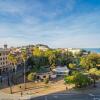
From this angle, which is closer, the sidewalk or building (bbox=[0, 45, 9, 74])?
the sidewalk

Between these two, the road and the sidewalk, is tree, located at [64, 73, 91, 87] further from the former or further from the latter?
the sidewalk

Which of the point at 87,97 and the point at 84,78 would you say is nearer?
the point at 87,97

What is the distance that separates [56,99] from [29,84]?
1929 centimetres

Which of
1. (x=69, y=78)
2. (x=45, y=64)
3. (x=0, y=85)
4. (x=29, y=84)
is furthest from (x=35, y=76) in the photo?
(x=45, y=64)

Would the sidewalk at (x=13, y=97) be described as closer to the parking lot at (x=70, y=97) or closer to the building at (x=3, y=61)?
the parking lot at (x=70, y=97)

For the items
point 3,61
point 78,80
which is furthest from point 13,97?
point 3,61

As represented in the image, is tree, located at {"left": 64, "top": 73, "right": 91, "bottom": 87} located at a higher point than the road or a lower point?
higher

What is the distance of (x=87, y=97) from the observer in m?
55.4

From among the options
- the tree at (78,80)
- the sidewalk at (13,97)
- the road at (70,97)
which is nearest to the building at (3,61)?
the sidewalk at (13,97)

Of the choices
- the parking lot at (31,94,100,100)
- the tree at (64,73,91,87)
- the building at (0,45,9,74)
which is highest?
the building at (0,45,9,74)

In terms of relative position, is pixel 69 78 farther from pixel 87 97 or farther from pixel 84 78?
pixel 87 97

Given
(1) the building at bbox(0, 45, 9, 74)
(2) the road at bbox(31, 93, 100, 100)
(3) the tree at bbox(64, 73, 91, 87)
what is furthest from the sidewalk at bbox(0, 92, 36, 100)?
(1) the building at bbox(0, 45, 9, 74)

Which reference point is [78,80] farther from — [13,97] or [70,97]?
[13,97]

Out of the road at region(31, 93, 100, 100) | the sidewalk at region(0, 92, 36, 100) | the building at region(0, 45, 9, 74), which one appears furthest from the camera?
the building at region(0, 45, 9, 74)
